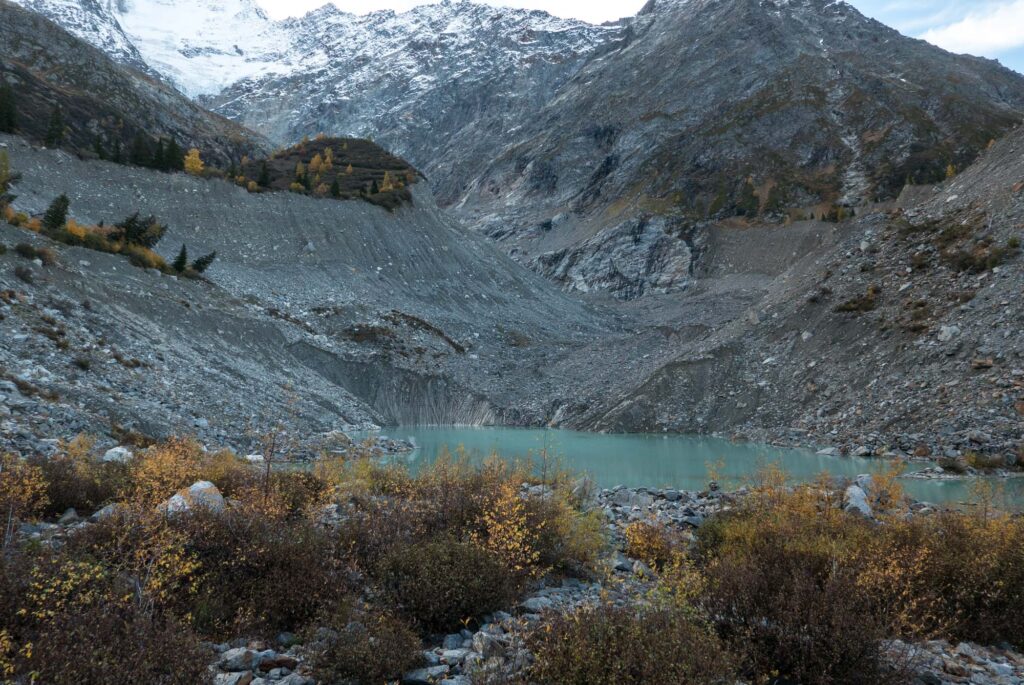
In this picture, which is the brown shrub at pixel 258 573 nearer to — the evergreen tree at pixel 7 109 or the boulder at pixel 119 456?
the boulder at pixel 119 456

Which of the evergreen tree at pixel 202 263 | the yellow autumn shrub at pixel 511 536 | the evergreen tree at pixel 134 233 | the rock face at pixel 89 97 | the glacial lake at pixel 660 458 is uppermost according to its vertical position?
the rock face at pixel 89 97

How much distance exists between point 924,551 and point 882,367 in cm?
3016

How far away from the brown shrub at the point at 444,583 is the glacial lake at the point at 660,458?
25.1 ft

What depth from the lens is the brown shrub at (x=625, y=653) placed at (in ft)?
18.0

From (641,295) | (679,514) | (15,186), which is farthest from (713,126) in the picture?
(679,514)

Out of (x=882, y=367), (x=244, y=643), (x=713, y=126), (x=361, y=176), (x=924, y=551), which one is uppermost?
(x=713, y=126)

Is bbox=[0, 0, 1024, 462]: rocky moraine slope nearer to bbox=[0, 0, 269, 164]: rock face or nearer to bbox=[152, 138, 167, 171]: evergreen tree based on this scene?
bbox=[152, 138, 167, 171]: evergreen tree

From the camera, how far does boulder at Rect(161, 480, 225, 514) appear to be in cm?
883

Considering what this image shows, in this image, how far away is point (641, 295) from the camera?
359 feet

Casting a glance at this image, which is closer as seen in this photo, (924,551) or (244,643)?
(244,643)

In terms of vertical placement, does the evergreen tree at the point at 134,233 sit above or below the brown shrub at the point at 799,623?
above

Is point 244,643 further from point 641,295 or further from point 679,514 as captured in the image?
point 641,295

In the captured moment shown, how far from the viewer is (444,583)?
7.79 metres

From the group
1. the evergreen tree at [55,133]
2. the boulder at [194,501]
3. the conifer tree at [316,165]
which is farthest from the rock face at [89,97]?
the boulder at [194,501]
